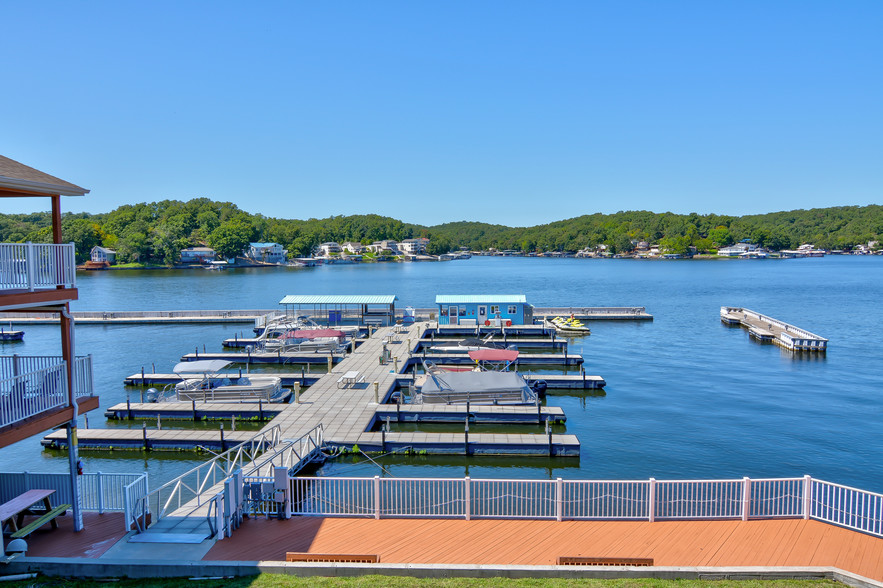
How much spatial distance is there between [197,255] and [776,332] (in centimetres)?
16470

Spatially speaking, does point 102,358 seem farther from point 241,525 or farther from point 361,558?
point 361,558

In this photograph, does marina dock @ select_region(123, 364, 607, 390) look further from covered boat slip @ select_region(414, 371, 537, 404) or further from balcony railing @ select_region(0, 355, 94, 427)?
balcony railing @ select_region(0, 355, 94, 427)

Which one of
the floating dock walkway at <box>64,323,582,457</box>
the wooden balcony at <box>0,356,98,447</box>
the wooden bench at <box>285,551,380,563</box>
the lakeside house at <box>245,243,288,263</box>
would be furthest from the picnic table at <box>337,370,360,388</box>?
the lakeside house at <box>245,243,288,263</box>

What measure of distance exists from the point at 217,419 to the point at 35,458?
6.80 meters

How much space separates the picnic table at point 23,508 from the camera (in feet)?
36.3

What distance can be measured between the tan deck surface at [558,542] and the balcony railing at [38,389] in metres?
4.52

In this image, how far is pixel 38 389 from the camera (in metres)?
11.9

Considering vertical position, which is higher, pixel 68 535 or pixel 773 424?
pixel 68 535

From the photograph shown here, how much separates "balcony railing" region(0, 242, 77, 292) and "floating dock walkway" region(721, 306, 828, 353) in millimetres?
45567

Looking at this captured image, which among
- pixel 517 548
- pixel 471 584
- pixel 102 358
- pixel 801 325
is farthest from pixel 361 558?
pixel 801 325

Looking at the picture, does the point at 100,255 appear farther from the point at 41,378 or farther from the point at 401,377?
the point at 41,378

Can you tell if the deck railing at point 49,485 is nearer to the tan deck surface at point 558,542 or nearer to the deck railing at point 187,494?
the deck railing at point 187,494

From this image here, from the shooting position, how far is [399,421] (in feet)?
83.7

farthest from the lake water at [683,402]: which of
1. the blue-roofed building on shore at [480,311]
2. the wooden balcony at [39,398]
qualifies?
the wooden balcony at [39,398]
